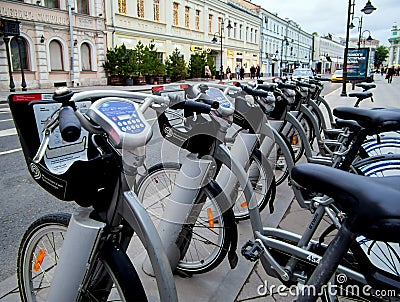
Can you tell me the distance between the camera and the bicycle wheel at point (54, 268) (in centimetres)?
141

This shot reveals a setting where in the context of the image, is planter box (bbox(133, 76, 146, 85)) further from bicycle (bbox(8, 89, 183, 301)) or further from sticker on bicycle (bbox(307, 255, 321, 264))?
sticker on bicycle (bbox(307, 255, 321, 264))

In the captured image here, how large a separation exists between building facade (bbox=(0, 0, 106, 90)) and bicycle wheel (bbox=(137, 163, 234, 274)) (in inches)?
698

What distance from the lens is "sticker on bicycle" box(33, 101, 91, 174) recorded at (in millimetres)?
1643

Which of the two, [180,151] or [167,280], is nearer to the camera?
[167,280]

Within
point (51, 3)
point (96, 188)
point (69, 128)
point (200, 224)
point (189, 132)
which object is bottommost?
point (200, 224)

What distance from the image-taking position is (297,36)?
77.1 meters

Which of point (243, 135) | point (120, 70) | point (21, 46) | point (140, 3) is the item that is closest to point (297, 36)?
point (140, 3)

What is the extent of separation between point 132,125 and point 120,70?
2357 centimetres

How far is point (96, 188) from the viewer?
1404mm

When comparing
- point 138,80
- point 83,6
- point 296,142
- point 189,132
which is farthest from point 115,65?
point 189,132

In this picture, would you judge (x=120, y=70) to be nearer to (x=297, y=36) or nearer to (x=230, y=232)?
(x=230, y=232)

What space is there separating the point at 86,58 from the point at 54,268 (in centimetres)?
2397

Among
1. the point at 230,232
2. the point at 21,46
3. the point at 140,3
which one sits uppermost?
the point at 140,3

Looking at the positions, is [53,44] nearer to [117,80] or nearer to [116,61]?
[116,61]
